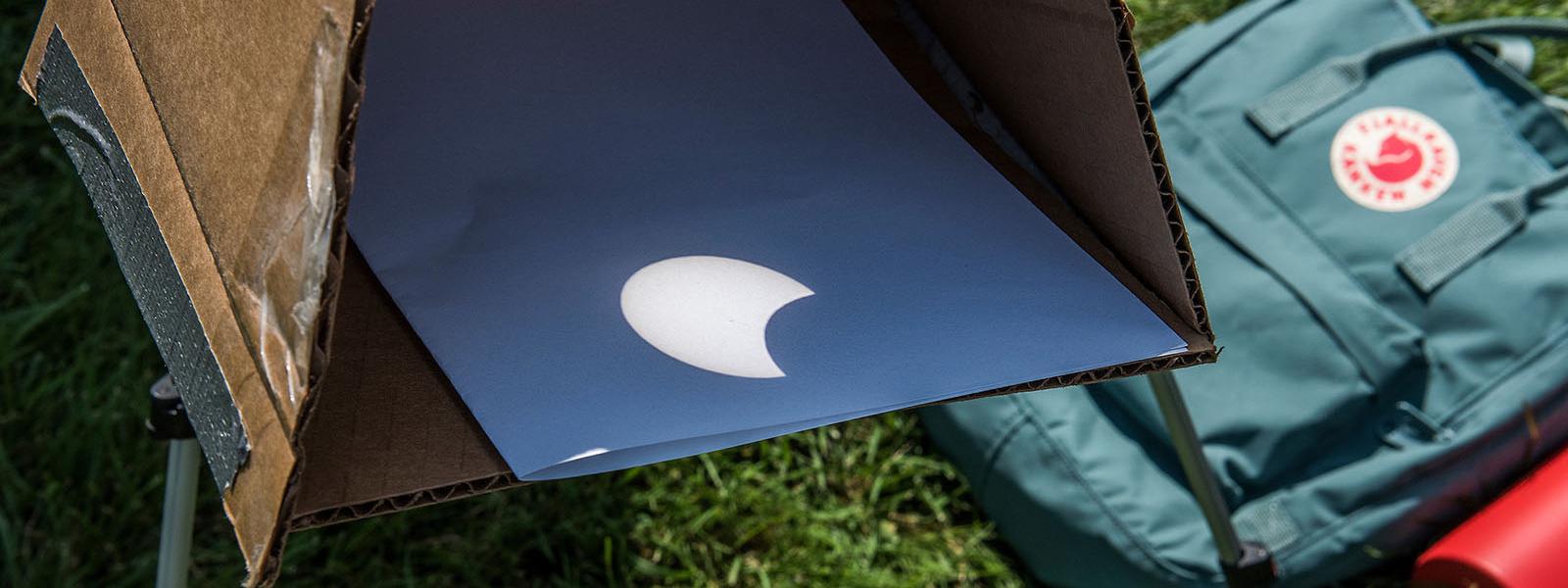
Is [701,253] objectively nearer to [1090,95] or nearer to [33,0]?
[1090,95]

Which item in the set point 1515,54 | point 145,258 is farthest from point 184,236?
point 1515,54

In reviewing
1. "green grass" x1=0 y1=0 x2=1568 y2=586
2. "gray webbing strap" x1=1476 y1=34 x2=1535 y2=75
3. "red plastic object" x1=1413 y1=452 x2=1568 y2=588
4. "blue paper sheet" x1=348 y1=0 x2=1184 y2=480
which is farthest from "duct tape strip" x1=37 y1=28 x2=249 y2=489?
"gray webbing strap" x1=1476 y1=34 x2=1535 y2=75

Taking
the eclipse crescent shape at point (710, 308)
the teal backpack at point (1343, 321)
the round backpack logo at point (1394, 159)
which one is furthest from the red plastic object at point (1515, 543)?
the eclipse crescent shape at point (710, 308)

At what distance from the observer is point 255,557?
0.43 meters

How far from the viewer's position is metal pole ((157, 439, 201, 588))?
0.84 m

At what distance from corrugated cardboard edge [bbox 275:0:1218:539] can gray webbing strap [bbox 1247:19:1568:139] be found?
742mm

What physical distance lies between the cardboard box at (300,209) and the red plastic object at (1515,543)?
67 centimetres

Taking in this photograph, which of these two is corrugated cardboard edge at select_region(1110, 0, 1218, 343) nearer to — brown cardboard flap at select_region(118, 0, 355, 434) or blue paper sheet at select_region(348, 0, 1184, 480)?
blue paper sheet at select_region(348, 0, 1184, 480)

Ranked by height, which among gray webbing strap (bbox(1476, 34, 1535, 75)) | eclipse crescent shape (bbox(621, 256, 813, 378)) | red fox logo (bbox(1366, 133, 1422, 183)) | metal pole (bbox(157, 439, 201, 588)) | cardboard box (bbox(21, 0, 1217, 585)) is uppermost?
cardboard box (bbox(21, 0, 1217, 585))

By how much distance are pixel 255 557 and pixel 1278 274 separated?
101cm

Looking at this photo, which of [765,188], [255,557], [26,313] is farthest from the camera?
[26,313]

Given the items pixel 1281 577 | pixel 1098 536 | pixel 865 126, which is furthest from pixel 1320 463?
pixel 865 126

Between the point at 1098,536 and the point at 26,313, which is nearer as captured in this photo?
the point at 1098,536

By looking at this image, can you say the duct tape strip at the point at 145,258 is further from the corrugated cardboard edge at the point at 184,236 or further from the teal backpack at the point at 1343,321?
the teal backpack at the point at 1343,321
